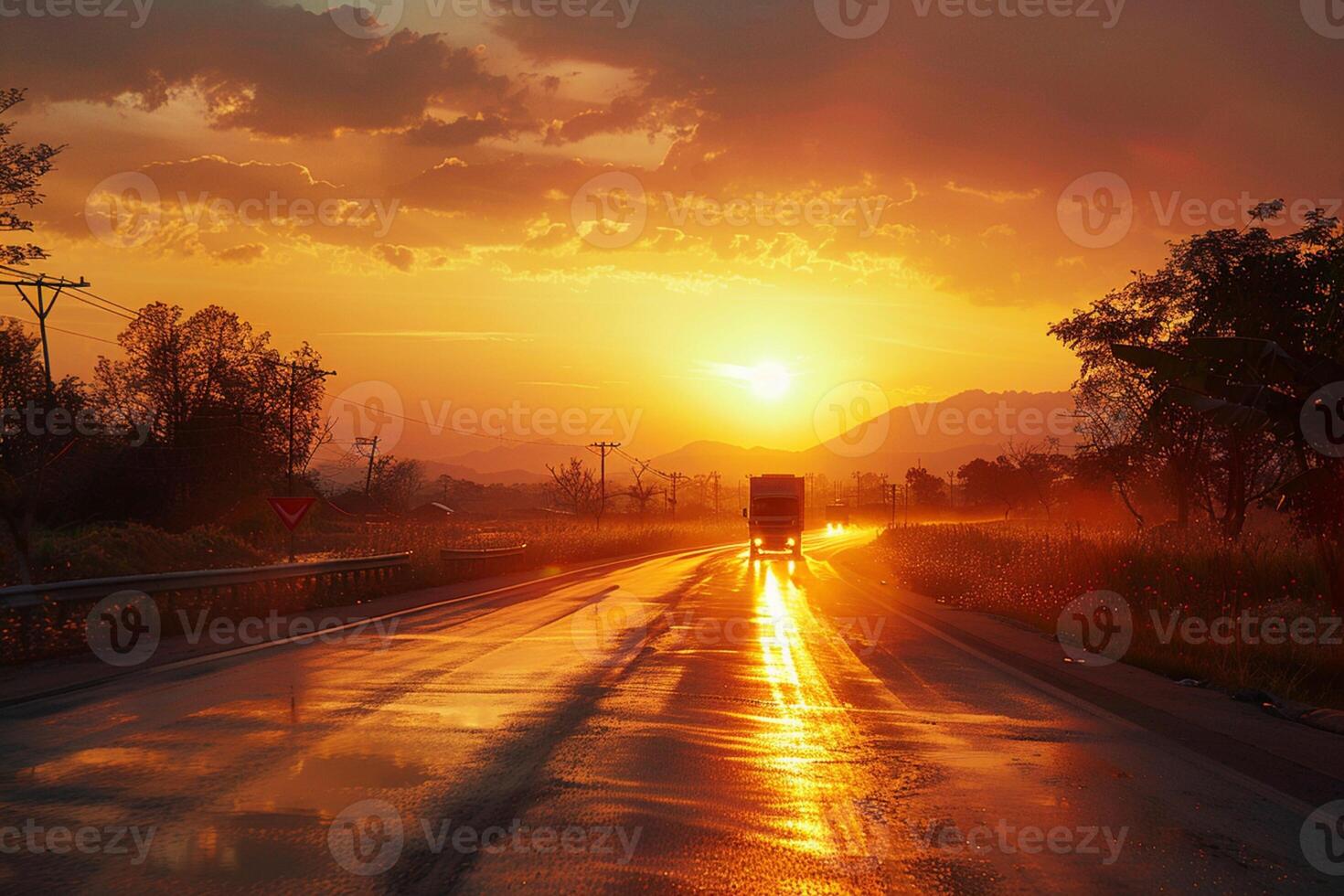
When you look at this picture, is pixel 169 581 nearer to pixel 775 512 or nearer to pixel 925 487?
pixel 775 512

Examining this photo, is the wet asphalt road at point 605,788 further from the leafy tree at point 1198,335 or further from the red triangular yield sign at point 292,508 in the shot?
the leafy tree at point 1198,335

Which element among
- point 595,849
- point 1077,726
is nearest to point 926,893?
point 595,849

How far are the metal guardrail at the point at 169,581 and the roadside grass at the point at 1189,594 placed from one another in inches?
568

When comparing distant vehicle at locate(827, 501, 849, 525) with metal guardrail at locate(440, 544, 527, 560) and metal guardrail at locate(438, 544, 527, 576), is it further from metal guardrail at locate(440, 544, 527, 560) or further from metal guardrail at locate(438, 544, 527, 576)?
metal guardrail at locate(438, 544, 527, 576)

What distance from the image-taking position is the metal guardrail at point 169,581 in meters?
13.4

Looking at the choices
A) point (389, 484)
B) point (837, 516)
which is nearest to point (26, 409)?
point (389, 484)

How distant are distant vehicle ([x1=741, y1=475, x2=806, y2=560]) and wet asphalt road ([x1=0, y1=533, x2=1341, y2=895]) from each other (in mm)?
36114

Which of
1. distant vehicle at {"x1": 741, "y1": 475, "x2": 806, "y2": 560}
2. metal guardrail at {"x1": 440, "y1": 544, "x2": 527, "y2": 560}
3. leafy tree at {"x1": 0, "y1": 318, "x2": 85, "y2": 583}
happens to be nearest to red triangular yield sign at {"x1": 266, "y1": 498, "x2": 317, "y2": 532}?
metal guardrail at {"x1": 440, "y1": 544, "x2": 527, "y2": 560}

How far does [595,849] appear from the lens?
553 cm

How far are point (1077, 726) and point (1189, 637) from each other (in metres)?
7.59

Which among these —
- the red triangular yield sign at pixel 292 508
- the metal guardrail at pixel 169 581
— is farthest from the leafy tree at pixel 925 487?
the red triangular yield sign at pixel 292 508

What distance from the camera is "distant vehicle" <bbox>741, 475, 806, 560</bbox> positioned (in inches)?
1928

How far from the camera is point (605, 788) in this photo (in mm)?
6812

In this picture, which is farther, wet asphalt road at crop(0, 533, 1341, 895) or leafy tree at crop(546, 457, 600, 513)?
leafy tree at crop(546, 457, 600, 513)
